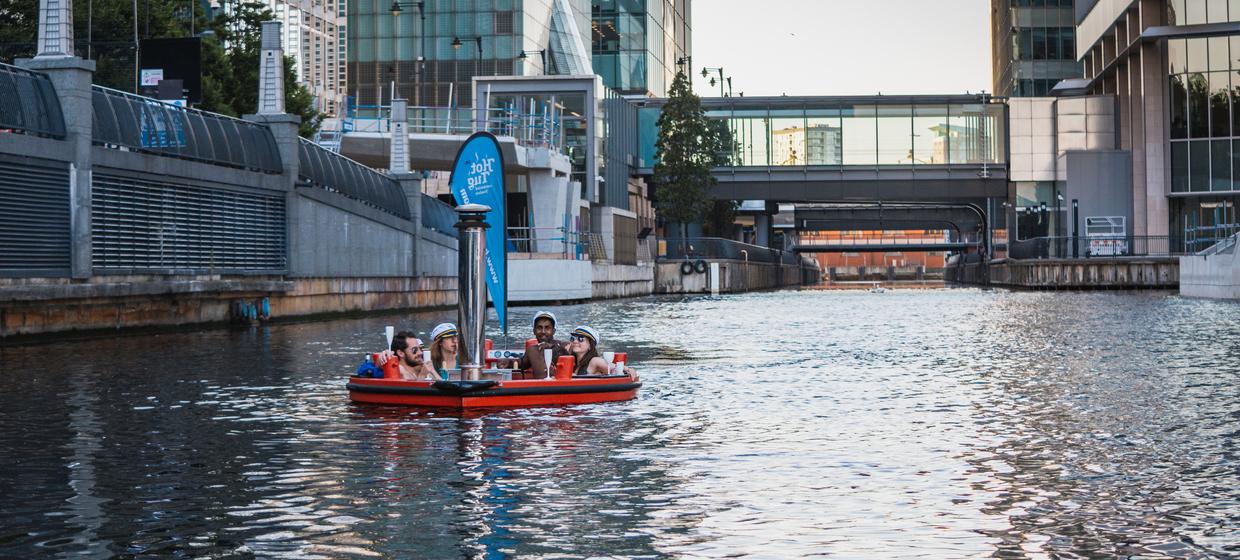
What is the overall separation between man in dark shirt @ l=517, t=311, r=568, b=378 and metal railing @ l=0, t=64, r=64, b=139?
16713 millimetres

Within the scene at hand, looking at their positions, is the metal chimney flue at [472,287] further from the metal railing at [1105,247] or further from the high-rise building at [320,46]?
the high-rise building at [320,46]

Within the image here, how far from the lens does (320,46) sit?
127 m

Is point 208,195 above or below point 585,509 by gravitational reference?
above

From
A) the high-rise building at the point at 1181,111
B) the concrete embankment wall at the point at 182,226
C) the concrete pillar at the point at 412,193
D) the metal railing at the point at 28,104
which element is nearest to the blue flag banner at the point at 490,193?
the concrete embankment wall at the point at 182,226

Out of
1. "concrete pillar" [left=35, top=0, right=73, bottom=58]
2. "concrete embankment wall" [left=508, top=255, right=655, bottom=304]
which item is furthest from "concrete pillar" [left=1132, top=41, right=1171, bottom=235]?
"concrete pillar" [left=35, top=0, right=73, bottom=58]

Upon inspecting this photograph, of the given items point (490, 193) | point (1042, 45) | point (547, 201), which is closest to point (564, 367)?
point (490, 193)

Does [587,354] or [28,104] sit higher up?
[28,104]

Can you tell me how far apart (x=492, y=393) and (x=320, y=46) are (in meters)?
111

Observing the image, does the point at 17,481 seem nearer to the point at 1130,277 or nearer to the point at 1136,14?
the point at 1130,277

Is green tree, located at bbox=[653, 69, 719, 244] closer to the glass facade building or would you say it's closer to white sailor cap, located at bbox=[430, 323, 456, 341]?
the glass facade building

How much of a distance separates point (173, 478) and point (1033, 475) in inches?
280

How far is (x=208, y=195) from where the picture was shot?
146 ft

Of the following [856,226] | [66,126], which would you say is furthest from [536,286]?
[856,226]

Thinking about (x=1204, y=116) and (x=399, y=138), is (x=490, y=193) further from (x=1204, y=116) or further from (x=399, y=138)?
(x=1204, y=116)
